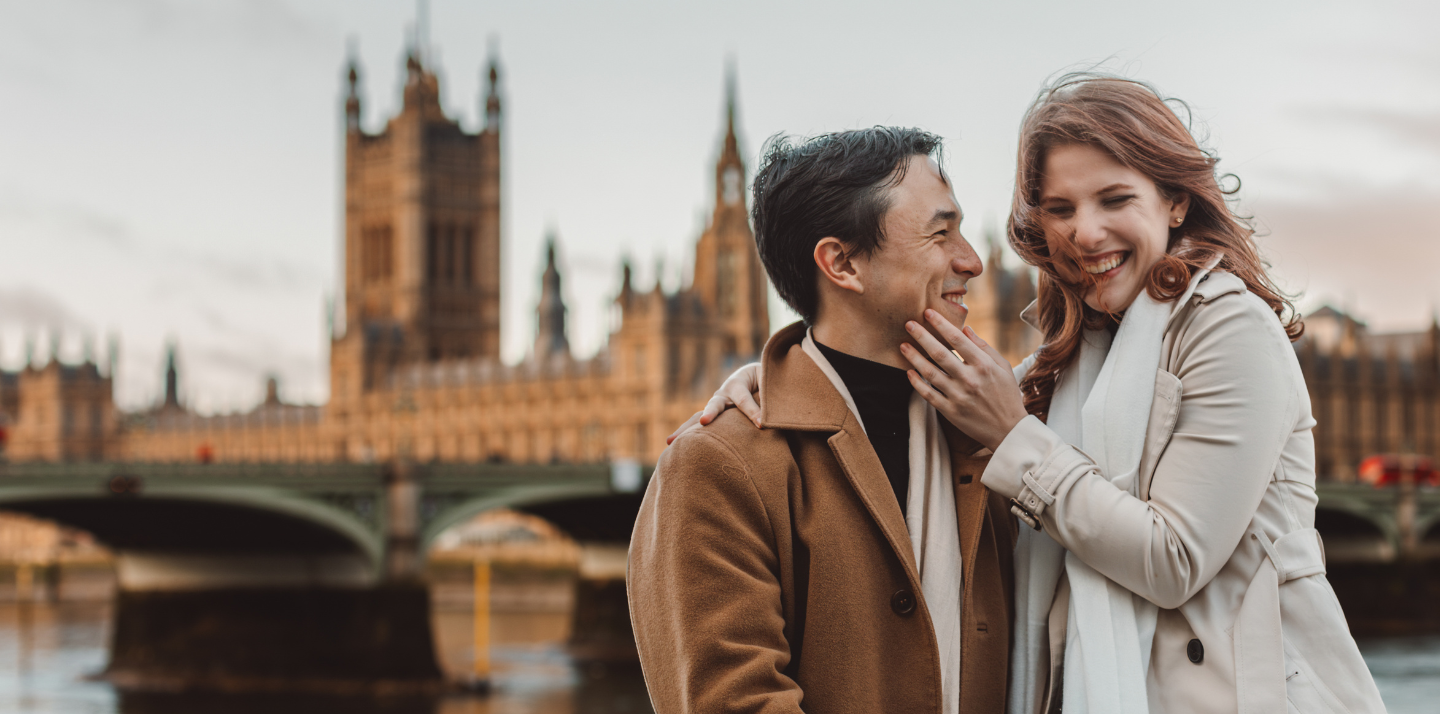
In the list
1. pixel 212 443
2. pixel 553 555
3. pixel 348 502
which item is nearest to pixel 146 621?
pixel 348 502

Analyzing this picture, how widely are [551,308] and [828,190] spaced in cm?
6335

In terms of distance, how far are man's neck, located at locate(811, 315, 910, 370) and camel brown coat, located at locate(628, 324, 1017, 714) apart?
0.25 feet

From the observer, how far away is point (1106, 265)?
1910 millimetres

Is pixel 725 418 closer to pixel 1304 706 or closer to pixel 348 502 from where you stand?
pixel 1304 706

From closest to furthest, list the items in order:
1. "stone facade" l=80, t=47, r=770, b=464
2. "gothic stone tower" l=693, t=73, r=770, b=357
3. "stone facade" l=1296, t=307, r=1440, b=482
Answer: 1. "stone facade" l=1296, t=307, r=1440, b=482
2. "stone facade" l=80, t=47, r=770, b=464
3. "gothic stone tower" l=693, t=73, r=770, b=357

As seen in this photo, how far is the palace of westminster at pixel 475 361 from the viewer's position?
44.1 metres

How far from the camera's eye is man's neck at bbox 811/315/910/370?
1.89 meters

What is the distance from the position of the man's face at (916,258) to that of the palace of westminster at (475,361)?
111 feet

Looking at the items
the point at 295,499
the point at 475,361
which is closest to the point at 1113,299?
the point at 295,499

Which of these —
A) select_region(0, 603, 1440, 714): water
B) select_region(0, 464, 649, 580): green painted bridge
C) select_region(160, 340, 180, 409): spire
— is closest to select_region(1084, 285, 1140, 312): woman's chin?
select_region(0, 603, 1440, 714): water

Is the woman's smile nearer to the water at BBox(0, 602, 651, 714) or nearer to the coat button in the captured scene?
the coat button

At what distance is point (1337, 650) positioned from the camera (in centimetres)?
170

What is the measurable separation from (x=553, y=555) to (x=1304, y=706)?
138 feet

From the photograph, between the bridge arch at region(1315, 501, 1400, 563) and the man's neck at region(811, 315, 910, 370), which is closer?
the man's neck at region(811, 315, 910, 370)
